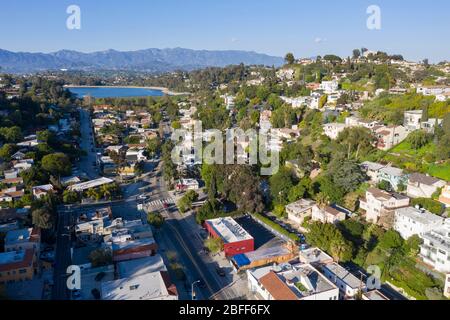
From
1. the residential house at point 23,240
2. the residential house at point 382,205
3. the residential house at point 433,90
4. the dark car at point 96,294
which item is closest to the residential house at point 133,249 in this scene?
the dark car at point 96,294

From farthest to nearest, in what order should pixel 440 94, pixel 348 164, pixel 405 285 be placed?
pixel 440 94
pixel 348 164
pixel 405 285

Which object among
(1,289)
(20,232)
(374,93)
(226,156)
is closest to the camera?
(1,289)

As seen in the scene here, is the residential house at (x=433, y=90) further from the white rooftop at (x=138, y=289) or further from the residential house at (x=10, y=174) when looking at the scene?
the residential house at (x=10, y=174)

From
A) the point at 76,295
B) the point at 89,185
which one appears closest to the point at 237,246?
the point at 76,295

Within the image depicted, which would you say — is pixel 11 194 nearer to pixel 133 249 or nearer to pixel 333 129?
pixel 133 249
